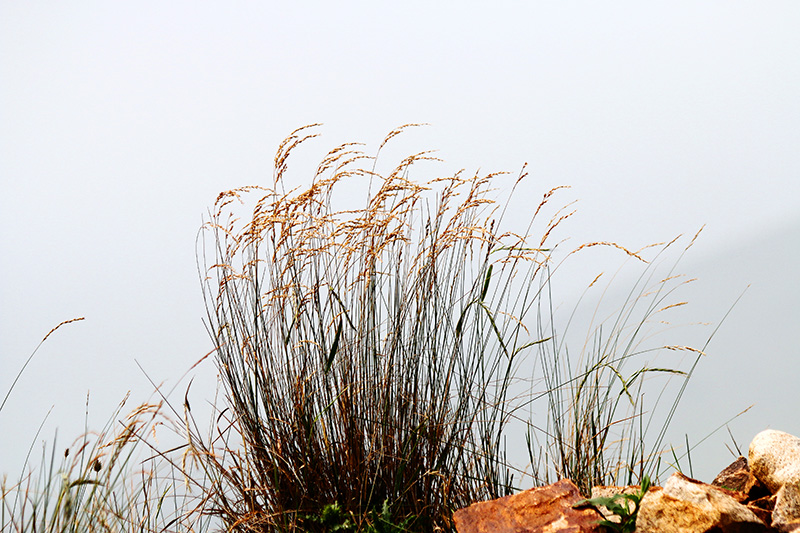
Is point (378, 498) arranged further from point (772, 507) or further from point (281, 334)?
point (772, 507)

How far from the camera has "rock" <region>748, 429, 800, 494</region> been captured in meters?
1.92

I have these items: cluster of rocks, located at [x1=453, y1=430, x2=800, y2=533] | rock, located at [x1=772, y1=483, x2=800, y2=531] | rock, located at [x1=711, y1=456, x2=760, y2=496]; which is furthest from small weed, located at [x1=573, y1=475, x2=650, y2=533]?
rock, located at [x1=711, y1=456, x2=760, y2=496]

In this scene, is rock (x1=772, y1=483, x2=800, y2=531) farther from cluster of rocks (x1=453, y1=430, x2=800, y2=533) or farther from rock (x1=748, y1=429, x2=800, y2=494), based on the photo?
rock (x1=748, y1=429, x2=800, y2=494)

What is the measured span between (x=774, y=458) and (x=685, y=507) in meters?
0.43

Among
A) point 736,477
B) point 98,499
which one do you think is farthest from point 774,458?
point 98,499

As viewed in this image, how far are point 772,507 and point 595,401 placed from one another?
620mm

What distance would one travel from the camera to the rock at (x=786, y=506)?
68.8 inches

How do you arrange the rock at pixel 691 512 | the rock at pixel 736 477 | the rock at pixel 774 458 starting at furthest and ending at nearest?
the rock at pixel 736 477 < the rock at pixel 774 458 < the rock at pixel 691 512

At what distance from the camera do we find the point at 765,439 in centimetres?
201

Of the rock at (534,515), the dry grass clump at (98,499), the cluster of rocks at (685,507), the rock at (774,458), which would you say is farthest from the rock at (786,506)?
the dry grass clump at (98,499)

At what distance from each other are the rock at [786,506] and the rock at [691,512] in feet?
0.21

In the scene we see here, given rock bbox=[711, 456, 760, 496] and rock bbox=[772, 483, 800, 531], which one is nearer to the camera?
rock bbox=[772, 483, 800, 531]

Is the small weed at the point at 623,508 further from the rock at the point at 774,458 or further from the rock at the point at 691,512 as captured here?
the rock at the point at 774,458

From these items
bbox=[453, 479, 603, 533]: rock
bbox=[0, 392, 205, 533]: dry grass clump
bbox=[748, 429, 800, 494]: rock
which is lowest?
bbox=[748, 429, 800, 494]: rock
